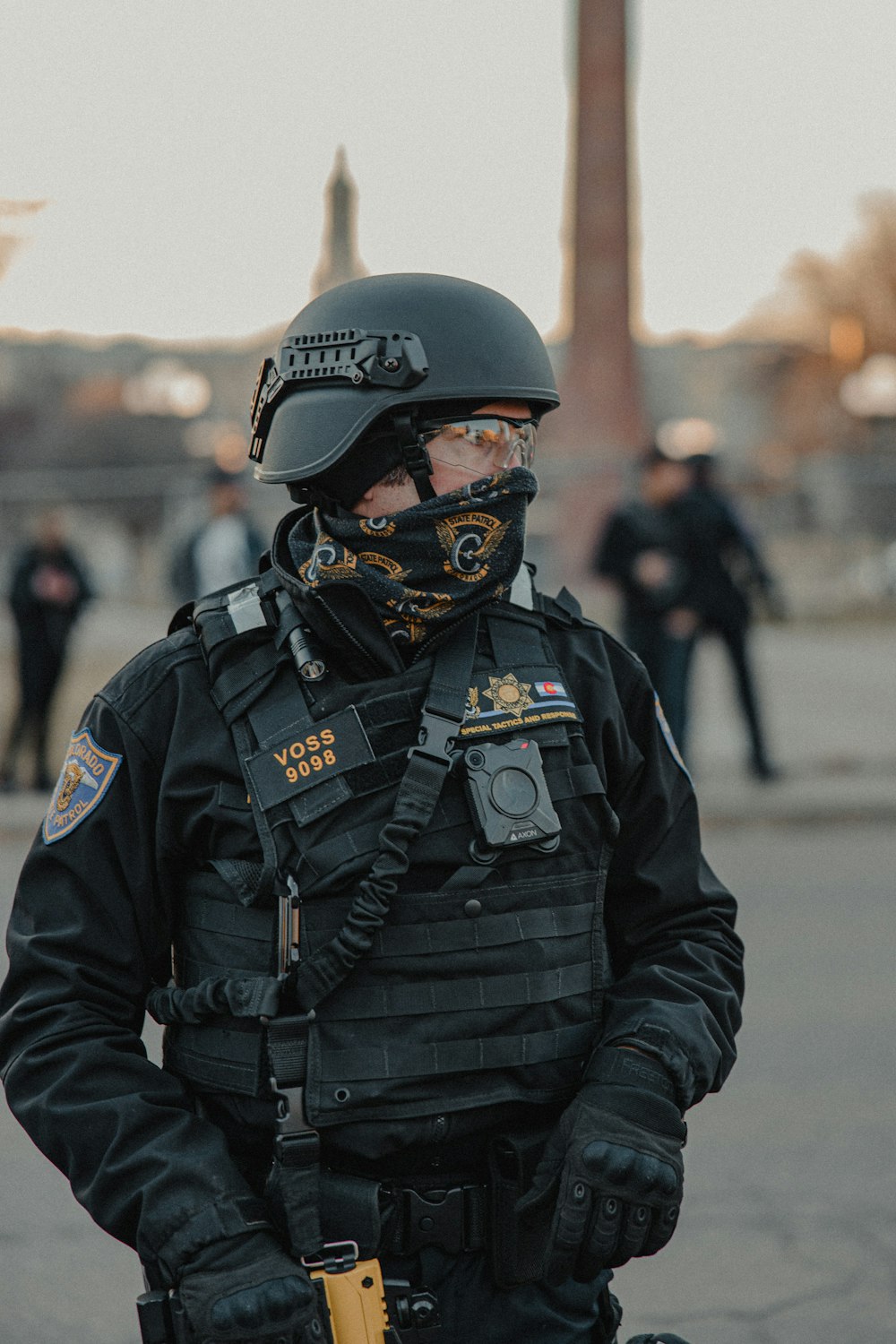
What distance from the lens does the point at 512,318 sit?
6.81 ft

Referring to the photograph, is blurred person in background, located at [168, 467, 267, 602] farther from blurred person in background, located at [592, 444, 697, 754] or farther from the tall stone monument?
the tall stone monument

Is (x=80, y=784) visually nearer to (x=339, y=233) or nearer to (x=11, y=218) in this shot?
(x=11, y=218)

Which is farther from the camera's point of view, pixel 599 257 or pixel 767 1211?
pixel 599 257

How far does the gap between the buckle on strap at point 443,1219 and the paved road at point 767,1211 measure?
5.43ft

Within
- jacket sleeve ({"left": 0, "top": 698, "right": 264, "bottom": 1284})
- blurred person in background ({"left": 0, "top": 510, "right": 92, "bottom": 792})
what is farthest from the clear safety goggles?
blurred person in background ({"left": 0, "top": 510, "right": 92, "bottom": 792})

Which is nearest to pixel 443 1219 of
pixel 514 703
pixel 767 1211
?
pixel 514 703

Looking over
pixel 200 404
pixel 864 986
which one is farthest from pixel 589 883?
pixel 200 404

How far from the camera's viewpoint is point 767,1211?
3768 millimetres

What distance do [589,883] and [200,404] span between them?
5175cm

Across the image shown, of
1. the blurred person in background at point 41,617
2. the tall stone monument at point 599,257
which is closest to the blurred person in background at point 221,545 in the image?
the blurred person in background at point 41,617

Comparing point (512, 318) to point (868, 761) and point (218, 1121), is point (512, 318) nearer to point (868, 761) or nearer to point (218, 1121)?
point (218, 1121)

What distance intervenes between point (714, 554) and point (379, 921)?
7056 millimetres

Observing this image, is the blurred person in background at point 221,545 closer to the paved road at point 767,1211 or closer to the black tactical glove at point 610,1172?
the paved road at point 767,1211

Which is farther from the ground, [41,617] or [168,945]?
[168,945]
